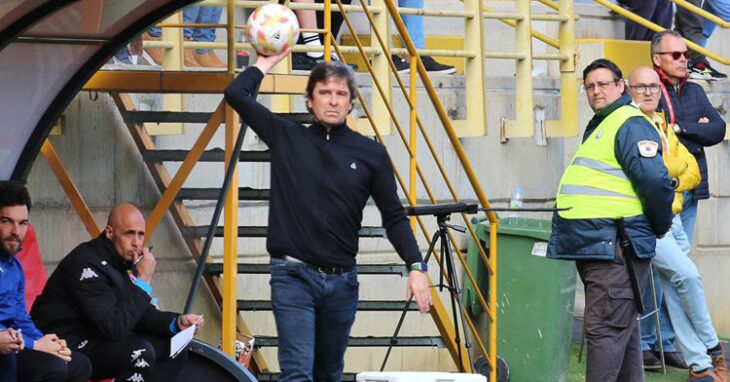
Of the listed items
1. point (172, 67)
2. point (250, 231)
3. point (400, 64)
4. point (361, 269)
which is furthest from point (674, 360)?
point (172, 67)

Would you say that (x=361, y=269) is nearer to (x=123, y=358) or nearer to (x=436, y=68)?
(x=123, y=358)

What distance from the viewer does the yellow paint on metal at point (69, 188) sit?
838 cm

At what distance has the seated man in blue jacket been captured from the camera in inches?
244

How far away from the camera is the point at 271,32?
6859mm

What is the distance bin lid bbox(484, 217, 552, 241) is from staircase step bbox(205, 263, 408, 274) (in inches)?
44.3

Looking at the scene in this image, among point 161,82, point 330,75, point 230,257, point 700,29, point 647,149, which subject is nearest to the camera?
point 330,75

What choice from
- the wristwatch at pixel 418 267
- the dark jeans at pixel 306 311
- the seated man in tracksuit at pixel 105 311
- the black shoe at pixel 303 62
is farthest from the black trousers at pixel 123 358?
the black shoe at pixel 303 62

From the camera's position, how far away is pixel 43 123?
7836mm

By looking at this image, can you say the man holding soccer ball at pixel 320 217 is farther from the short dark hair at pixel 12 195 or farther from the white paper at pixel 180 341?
the short dark hair at pixel 12 195

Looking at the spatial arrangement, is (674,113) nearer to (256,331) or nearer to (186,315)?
(256,331)

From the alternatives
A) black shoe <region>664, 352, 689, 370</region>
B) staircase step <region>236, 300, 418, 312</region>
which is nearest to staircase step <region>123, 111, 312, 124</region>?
staircase step <region>236, 300, 418, 312</region>

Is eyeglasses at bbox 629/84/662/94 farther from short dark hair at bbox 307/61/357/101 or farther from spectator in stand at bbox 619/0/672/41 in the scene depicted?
spectator in stand at bbox 619/0/672/41

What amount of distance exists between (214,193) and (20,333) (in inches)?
120

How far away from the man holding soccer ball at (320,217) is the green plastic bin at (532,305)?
313cm
